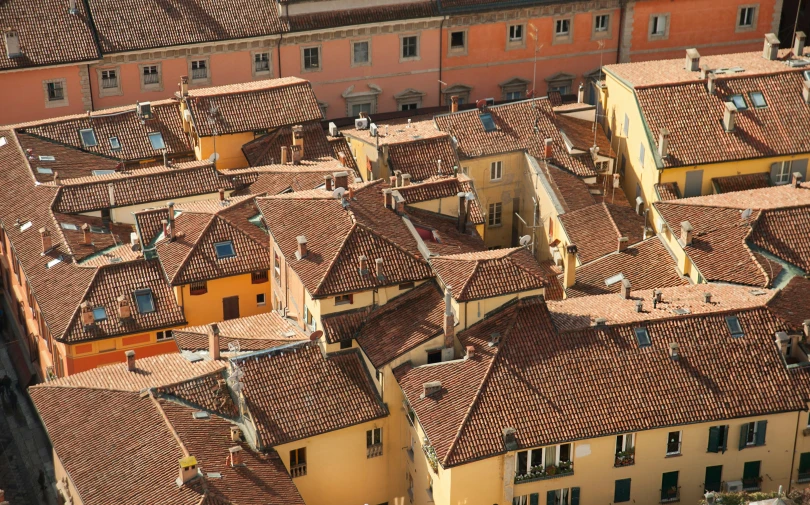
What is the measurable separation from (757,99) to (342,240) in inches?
1078

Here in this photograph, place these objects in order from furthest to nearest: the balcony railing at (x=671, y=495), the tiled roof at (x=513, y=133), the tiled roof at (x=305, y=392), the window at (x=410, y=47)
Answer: the window at (x=410, y=47) → the tiled roof at (x=513, y=133) → the balcony railing at (x=671, y=495) → the tiled roof at (x=305, y=392)

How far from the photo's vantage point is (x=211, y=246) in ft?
253

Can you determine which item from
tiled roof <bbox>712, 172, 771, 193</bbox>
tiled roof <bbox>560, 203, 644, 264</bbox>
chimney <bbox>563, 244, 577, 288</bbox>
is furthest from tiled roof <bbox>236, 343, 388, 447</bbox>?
tiled roof <bbox>712, 172, 771, 193</bbox>

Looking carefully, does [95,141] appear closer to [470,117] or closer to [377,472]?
[470,117]

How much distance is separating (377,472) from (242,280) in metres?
13.2

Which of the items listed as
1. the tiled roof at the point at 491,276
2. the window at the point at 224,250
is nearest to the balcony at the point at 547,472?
the tiled roof at the point at 491,276

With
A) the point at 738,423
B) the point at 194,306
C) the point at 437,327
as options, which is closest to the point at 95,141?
the point at 194,306

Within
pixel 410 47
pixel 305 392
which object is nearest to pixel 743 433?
pixel 305 392

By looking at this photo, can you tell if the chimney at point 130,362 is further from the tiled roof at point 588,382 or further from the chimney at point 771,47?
the chimney at point 771,47

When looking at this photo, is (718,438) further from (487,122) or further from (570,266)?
(487,122)

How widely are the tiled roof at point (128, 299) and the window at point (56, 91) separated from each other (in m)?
18.6

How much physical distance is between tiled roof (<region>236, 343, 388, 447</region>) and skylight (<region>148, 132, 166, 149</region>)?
76.7ft

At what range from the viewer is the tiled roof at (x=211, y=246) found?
76500 mm

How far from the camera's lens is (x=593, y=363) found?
219 ft
